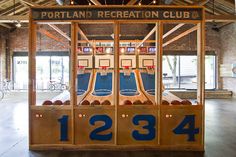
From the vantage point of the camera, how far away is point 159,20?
437cm

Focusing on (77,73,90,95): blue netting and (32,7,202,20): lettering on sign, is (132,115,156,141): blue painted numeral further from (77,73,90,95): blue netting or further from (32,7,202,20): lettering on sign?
(77,73,90,95): blue netting

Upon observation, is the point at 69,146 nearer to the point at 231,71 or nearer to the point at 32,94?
the point at 32,94

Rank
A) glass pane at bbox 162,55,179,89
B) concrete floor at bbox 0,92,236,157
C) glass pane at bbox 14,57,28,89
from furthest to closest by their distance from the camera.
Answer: glass pane at bbox 14,57,28,89 → glass pane at bbox 162,55,179,89 → concrete floor at bbox 0,92,236,157

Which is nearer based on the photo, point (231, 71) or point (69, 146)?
point (69, 146)

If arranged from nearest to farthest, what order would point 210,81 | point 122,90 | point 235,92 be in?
1. point 122,90
2. point 235,92
3. point 210,81

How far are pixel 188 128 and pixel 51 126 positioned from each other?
7.59 ft

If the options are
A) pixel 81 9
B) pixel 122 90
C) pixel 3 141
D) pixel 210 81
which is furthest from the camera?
pixel 210 81

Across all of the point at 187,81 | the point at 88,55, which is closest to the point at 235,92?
the point at 187,81

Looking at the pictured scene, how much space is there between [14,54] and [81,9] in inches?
431

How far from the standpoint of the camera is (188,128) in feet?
14.3

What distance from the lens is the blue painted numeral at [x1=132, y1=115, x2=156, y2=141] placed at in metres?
4.36

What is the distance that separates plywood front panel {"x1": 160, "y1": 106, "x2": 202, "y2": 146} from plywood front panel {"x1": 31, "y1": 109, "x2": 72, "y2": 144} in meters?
1.62

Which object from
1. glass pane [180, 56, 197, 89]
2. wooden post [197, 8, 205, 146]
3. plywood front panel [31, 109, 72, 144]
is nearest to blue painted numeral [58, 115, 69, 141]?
plywood front panel [31, 109, 72, 144]

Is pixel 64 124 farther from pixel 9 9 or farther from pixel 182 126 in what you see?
pixel 9 9
